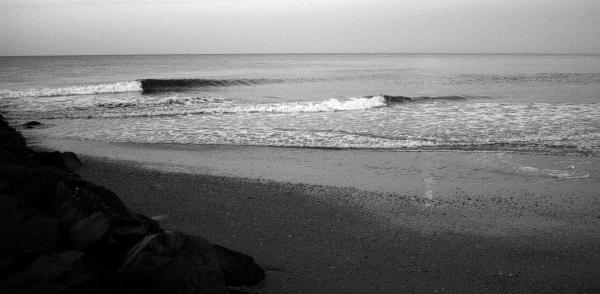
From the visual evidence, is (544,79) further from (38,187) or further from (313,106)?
(38,187)

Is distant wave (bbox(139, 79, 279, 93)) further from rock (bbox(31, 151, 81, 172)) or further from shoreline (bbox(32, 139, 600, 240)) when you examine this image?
rock (bbox(31, 151, 81, 172))

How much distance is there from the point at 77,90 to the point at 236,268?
3204 cm

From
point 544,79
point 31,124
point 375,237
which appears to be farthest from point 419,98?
point 375,237

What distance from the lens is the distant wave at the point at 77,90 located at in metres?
28.9

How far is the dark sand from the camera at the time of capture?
437cm

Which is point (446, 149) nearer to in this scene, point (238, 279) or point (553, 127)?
point (553, 127)

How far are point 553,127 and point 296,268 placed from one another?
12.2 m

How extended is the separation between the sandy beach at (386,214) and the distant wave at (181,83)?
26.3m

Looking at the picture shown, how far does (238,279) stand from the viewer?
4.03 metres

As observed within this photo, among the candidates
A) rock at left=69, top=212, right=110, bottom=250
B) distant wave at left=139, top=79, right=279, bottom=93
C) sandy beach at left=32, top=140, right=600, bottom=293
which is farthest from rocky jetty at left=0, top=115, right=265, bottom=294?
distant wave at left=139, top=79, right=279, bottom=93

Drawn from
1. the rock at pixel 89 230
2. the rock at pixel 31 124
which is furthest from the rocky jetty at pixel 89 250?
the rock at pixel 31 124

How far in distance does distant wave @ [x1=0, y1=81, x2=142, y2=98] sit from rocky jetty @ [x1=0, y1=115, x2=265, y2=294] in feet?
92.5

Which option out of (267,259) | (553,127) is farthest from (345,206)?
(553,127)

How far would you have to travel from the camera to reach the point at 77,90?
32000mm
